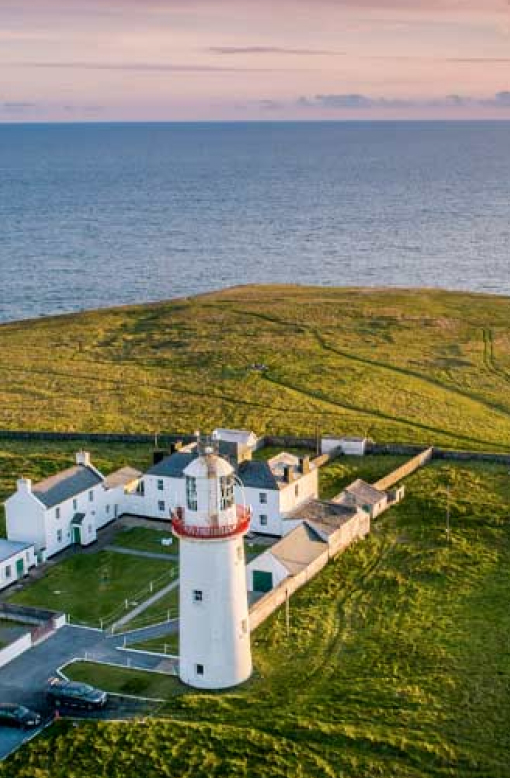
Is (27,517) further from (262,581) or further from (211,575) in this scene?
(211,575)

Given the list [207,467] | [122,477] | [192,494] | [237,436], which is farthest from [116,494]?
[207,467]

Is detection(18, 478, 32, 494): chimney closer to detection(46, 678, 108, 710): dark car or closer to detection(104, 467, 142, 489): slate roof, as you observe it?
detection(104, 467, 142, 489): slate roof

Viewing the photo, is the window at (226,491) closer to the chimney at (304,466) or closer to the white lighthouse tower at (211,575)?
the white lighthouse tower at (211,575)

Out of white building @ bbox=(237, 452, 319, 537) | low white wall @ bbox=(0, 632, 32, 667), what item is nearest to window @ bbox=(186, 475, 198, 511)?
low white wall @ bbox=(0, 632, 32, 667)

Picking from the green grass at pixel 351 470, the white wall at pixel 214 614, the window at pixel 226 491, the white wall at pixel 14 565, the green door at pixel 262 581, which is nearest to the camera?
the window at pixel 226 491

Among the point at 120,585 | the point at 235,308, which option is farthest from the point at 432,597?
the point at 235,308

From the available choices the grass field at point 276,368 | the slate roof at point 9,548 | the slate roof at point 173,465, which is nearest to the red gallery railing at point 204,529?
the slate roof at point 9,548
